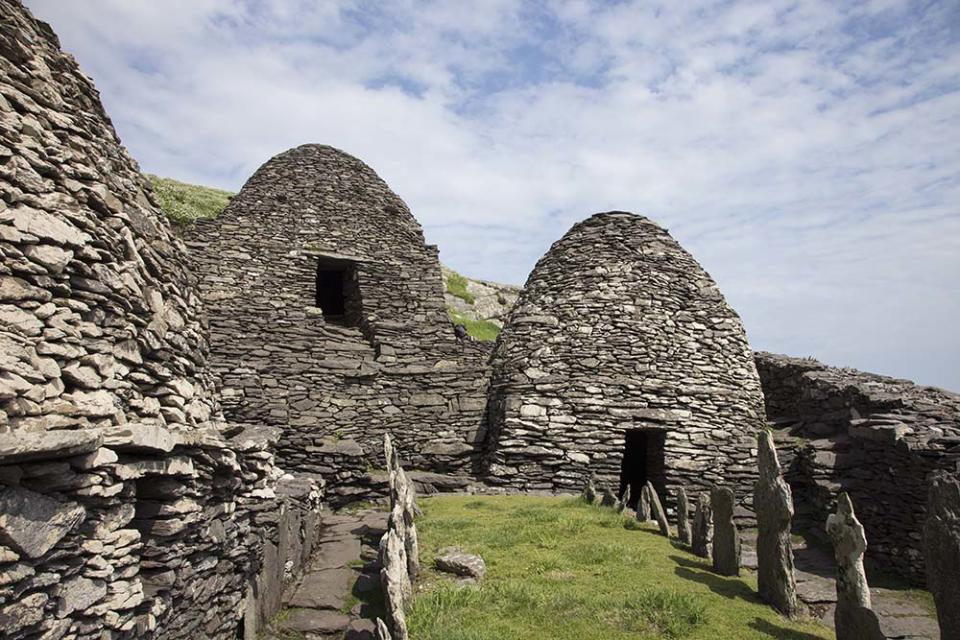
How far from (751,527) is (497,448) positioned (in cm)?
565

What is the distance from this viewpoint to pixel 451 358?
1573cm

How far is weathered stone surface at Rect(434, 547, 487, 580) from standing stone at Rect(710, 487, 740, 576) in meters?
3.33

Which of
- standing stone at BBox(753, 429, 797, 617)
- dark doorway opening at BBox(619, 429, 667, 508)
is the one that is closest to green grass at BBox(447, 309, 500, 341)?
dark doorway opening at BBox(619, 429, 667, 508)

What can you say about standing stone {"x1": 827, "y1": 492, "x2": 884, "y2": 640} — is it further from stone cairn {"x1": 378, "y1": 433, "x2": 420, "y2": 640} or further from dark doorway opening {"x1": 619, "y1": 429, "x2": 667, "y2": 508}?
dark doorway opening {"x1": 619, "y1": 429, "x2": 667, "y2": 508}

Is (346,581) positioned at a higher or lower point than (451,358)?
lower

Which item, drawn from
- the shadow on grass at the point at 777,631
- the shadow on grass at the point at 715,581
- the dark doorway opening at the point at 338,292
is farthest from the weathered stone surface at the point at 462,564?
the dark doorway opening at the point at 338,292

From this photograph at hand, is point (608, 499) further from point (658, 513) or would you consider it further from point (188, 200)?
point (188, 200)

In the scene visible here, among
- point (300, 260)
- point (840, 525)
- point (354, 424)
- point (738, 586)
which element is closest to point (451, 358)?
point (354, 424)

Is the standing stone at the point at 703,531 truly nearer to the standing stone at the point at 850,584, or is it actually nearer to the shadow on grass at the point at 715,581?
the shadow on grass at the point at 715,581

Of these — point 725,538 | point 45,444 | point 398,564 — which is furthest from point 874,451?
point 45,444

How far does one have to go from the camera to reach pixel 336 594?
23.7 ft

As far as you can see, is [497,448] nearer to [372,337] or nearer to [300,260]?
[372,337]

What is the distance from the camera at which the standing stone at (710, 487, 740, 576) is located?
8.02 meters

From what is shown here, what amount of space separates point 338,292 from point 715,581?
51.4 ft
